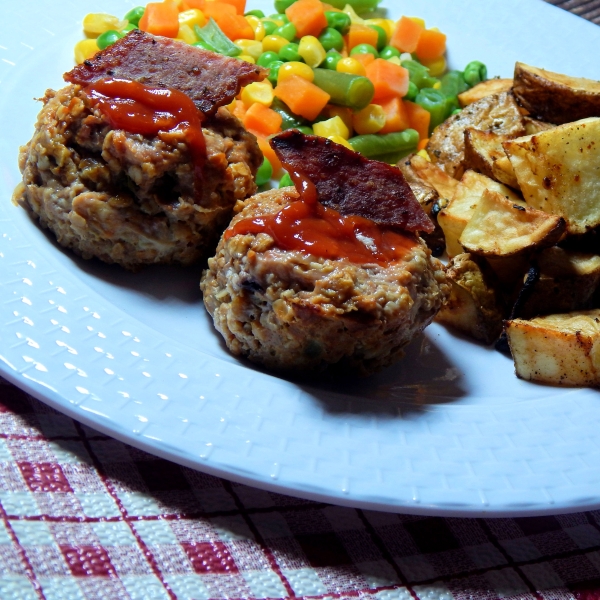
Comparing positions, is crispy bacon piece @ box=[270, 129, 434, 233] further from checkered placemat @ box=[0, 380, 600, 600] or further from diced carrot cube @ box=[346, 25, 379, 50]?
diced carrot cube @ box=[346, 25, 379, 50]

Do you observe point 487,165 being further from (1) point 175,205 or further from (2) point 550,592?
(2) point 550,592

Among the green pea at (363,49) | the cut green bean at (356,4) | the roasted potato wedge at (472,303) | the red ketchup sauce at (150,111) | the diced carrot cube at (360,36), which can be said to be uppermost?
the cut green bean at (356,4)

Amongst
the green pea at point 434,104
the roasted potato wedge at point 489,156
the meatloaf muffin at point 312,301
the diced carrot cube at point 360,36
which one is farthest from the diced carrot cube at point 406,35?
the meatloaf muffin at point 312,301

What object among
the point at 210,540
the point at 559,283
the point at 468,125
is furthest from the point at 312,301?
the point at 468,125

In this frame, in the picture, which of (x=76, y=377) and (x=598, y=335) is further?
(x=598, y=335)

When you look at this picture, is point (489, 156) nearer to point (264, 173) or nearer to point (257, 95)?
point (264, 173)

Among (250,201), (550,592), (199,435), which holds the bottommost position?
(550,592)

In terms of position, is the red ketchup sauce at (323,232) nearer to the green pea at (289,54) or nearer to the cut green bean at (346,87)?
the cut green bean at (346,87)

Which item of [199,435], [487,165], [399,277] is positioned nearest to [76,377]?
[199,435]
